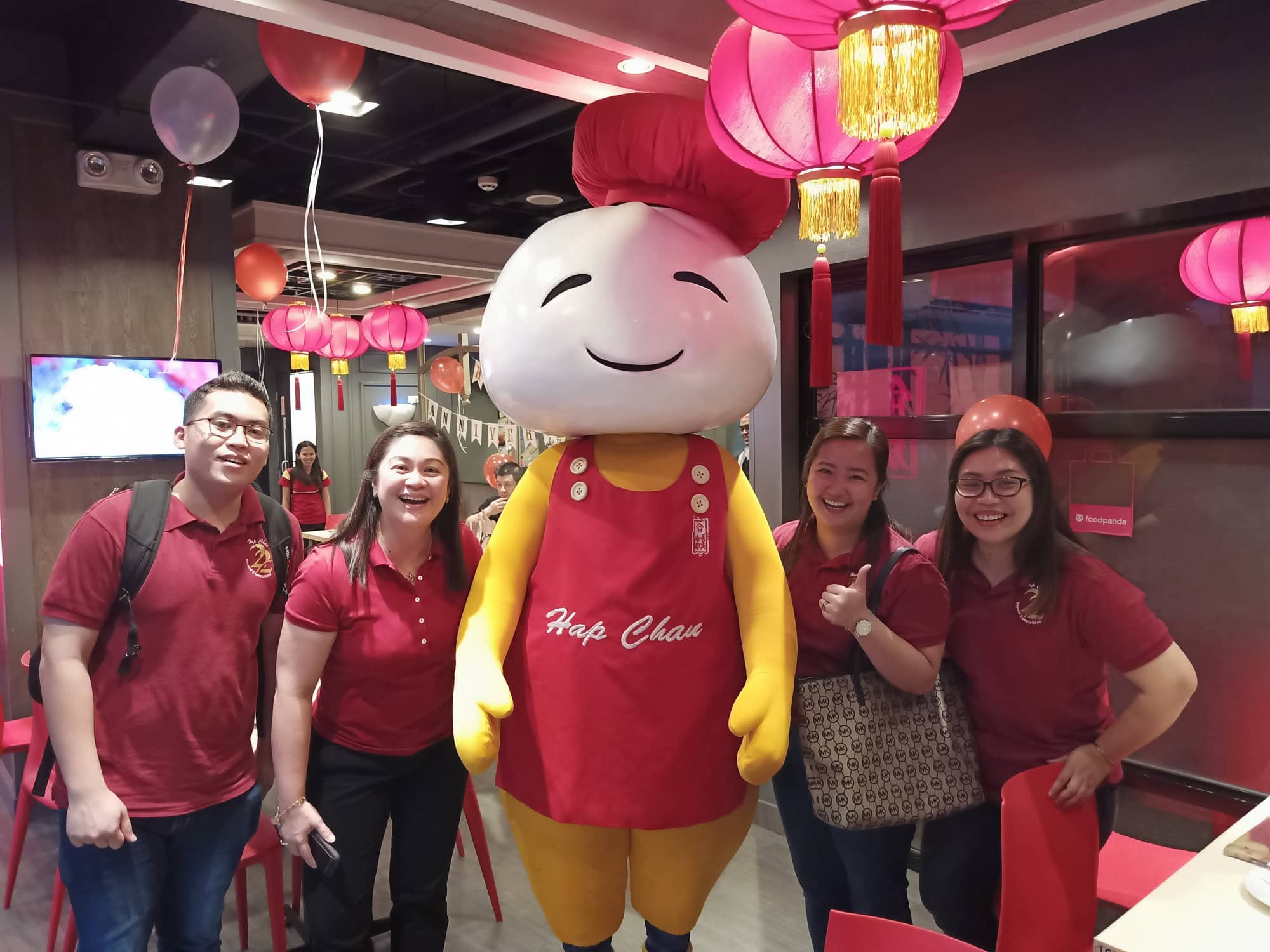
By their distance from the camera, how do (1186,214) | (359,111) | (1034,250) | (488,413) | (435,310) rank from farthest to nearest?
(488,413) < (435,310) < (359,111) < (1034,250) < (1186,214)

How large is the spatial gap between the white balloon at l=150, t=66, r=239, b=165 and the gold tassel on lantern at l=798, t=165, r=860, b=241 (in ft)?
8.41

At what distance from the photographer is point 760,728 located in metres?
1.59

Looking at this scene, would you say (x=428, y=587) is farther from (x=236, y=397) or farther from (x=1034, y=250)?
(x=1034, y=250)

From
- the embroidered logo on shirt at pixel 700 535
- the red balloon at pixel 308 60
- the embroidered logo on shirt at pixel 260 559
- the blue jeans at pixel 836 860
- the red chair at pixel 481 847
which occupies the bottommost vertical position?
the red chair at pixel 481 847

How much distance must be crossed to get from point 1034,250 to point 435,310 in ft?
29.3

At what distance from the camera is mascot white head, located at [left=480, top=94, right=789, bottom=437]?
62.7 inches

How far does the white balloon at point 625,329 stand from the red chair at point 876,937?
2.90 ft

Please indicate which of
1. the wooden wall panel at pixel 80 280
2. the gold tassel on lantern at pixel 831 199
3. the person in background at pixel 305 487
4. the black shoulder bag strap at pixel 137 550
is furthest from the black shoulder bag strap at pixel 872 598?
the person in background at pixel 305 487

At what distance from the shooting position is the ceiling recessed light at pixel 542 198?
555 cm

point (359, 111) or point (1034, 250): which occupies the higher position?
point (359, 111)

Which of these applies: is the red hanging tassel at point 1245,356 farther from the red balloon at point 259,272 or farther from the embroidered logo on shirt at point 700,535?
the red balloon at point 259,272

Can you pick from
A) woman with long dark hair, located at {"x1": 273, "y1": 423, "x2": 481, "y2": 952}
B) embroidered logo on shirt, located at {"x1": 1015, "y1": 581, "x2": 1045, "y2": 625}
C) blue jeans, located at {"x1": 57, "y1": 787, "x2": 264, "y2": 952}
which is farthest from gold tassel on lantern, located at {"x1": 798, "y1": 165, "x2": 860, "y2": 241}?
blue jeans, located at {"x1": 57, "y1": 787, "x2": 264, "y2": 952}

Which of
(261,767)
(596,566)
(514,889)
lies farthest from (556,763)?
(514,889)

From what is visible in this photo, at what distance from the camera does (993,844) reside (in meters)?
1.85
